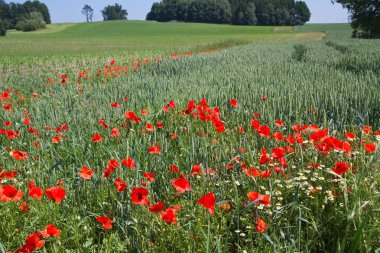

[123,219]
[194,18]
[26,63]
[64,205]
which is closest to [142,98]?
[64,205]

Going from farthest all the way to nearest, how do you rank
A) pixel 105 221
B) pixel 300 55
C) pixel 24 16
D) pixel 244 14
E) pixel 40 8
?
pixel 40 8 < pixel 244 14 < pixel 24 16 < pixel 300 55 < pixel 105 221

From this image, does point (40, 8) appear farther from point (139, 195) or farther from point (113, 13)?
point (139, 195)

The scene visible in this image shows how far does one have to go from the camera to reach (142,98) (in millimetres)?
5414

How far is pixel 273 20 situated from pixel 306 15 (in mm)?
9570

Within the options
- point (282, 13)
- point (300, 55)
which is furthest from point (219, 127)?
point (282, 13)

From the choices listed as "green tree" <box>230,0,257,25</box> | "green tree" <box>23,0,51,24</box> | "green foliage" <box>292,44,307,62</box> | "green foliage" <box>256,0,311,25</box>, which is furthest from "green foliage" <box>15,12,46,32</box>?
"green foliage" <box>292,44,307,62</box>

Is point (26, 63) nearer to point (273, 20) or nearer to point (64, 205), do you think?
point (64, 205)

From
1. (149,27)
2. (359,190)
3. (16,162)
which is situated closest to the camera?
(359,190)

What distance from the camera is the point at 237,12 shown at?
4075 inches

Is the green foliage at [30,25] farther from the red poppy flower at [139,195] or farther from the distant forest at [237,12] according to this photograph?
the red poppy flower at [139,195]

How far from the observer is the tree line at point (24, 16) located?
77000 millimetres

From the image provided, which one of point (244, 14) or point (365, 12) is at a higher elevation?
point (244, 14)

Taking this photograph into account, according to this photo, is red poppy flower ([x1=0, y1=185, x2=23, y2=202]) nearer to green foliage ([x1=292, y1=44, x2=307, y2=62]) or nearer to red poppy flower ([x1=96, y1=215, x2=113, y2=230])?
red poppy flower ([x1=96, y1=215, x2=113, y2=230])

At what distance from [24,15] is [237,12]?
5660 cm
